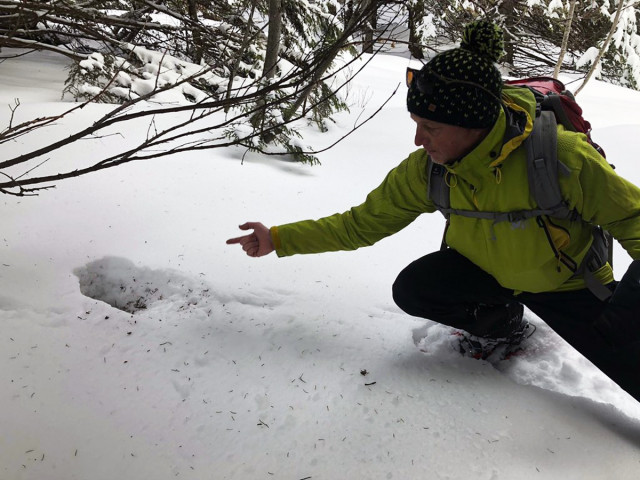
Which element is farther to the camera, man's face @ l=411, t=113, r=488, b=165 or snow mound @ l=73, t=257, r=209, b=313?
snow mound @ l=73, t=257, r=209, b=313

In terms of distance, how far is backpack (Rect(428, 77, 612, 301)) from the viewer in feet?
5.54

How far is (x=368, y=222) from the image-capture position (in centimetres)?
218

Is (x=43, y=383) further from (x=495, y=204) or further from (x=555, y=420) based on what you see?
(x=555, y=420)

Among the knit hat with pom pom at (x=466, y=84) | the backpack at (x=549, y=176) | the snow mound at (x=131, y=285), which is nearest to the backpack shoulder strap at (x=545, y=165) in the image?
the backpack at (x=549, y=176)

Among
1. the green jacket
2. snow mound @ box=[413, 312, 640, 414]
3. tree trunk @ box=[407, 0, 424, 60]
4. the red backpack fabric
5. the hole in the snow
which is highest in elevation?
tree trunk @ box=[407, 0, 424, 60]

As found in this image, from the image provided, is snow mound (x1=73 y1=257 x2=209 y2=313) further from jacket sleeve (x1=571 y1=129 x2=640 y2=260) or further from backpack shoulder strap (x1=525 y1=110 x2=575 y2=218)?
jacket sleeve (x1=571 y1=129 x2=640 y2=260)

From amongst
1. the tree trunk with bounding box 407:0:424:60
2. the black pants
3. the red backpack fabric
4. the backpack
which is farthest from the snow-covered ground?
the tree trunk with bounding box 407:0:424:60

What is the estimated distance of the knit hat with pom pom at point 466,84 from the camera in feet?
5.29

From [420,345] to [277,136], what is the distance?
3.39 meters

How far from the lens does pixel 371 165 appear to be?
5.32 m

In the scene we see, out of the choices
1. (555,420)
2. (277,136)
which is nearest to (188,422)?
(555,420)

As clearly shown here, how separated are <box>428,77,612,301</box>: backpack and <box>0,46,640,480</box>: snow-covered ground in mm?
630

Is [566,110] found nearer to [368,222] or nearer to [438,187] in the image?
[438,187]

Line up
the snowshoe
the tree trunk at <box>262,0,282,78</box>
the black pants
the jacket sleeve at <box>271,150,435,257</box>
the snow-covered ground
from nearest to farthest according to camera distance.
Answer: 1. the snow-covered ground
2. the black pants
3. the jacket sleeve at <box>271,150,435,257</box>
4. the snowshoe
5. the tree trunk at <box>262,0,282,78</box>
